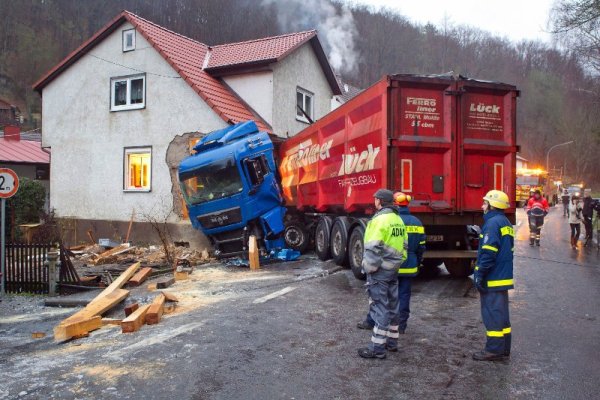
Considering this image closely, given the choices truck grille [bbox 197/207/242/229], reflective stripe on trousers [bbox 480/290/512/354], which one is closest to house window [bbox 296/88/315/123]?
truck grille [bbox 197/207/242/229]

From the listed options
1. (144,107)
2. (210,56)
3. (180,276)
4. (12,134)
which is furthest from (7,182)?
(12,134)

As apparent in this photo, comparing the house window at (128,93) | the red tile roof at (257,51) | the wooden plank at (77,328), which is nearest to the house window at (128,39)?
the house window at (128,93)

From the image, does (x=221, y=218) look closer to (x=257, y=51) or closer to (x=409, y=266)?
(x=409, y=266)

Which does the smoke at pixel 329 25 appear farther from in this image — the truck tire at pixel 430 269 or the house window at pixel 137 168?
the truck tire at pixel 430 269

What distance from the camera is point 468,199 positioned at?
8.77 meters

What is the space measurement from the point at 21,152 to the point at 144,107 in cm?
1621

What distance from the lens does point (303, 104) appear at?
1958 cm

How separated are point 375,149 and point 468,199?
5.76ft

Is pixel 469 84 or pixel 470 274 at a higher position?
pixel 469 84

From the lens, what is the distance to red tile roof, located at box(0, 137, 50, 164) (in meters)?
28.0

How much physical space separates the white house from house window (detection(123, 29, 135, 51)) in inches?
1.3

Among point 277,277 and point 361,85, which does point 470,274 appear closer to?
point 277,277

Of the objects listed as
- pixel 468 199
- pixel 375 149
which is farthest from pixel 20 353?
pixel 468 199

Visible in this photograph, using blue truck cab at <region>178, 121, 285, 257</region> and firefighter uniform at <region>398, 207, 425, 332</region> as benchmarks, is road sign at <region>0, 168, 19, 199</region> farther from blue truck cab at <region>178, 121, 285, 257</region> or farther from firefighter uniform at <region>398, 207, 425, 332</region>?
firefighter uniform at <region>398, 207, 425, 332</region>
